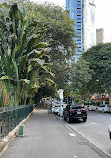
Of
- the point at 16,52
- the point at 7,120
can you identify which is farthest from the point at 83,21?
the point at 7,120

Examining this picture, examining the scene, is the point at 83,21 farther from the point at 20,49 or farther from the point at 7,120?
the point at 7,120

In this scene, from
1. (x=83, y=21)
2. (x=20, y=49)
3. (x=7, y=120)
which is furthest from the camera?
(x=83, y=21)

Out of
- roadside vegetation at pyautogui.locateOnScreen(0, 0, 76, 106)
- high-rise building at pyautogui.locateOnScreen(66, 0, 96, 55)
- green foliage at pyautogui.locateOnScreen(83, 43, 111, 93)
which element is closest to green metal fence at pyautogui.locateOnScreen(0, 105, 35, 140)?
roadside vegetation at pyautogui.locateOnScreen(0, 0, 76, 106)

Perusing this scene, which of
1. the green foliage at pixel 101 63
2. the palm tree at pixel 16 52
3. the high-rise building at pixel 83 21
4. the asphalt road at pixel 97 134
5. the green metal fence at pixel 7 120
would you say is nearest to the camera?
the green metal fence at pixel 7 120

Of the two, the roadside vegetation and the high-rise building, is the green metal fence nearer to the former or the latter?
the roadside vegetation

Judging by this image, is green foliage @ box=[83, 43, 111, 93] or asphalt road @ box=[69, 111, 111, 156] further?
green foliage @ box=[83, 43, 111, 93]

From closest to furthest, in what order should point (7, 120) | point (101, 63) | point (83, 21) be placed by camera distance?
point (7, 120)
point (101, 63)
point (83, 21)

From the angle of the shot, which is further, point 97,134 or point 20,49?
point 20,49

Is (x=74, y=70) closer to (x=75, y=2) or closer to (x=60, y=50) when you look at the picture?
(x=60, y=50)

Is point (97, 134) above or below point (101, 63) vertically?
below

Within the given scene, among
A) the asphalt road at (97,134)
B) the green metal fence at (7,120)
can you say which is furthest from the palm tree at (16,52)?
the asphalt road at (97,134)

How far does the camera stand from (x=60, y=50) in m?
23.9

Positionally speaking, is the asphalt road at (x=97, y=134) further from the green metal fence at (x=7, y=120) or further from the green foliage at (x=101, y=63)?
the green foliage at (x=101, y=63)

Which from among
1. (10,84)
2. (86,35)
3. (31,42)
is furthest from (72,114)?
(86,35)
